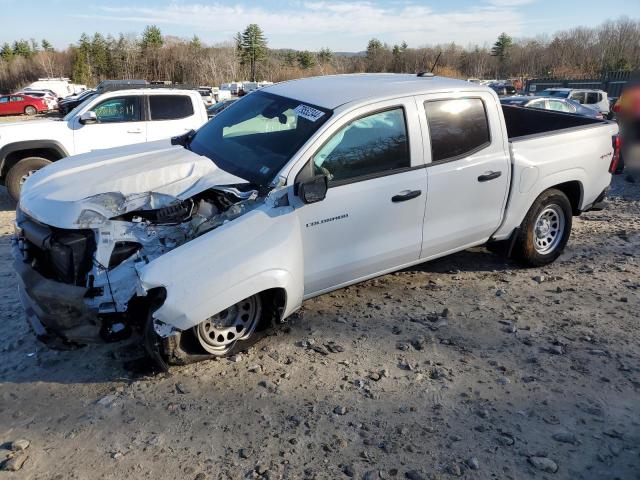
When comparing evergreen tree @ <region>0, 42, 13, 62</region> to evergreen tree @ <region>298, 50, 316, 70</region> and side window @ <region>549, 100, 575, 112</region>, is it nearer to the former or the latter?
evergreen tree @ <region>298, 50, 316, 70</region>

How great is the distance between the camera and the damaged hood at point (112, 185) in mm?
3303

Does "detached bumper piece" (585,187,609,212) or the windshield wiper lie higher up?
the windshield wiper

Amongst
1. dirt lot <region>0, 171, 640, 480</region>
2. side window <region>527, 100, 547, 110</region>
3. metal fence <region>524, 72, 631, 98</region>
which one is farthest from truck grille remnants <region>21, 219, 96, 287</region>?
metal fence <region>524, 72, 631, 98</region>

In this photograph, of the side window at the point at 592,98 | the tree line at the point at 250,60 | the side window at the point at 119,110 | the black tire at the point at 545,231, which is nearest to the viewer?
the black tire at the point at 545,231

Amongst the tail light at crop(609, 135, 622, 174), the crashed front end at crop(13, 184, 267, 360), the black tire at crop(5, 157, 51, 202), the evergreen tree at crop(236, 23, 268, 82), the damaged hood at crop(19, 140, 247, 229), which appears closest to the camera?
the crashed front end at crop(13, 184, 267, 360)

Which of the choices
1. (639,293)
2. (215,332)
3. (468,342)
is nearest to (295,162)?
(215,332)

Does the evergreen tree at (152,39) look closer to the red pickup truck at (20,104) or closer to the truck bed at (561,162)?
the red pickup truck at (20,104)

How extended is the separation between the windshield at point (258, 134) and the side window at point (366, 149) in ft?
0.66

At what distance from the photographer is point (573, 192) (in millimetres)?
5520

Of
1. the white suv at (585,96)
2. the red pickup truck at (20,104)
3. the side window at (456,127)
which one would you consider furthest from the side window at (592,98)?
the red pickup truck at (20,104)

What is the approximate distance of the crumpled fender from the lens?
9.96ft

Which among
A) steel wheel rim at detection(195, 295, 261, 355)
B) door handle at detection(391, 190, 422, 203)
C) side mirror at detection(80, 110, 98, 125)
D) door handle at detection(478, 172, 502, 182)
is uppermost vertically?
side mirror at detection(80, 110, 98, 125)

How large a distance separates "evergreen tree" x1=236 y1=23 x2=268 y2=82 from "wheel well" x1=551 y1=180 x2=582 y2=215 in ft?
242

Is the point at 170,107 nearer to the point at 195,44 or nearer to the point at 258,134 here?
the point at 258,134
